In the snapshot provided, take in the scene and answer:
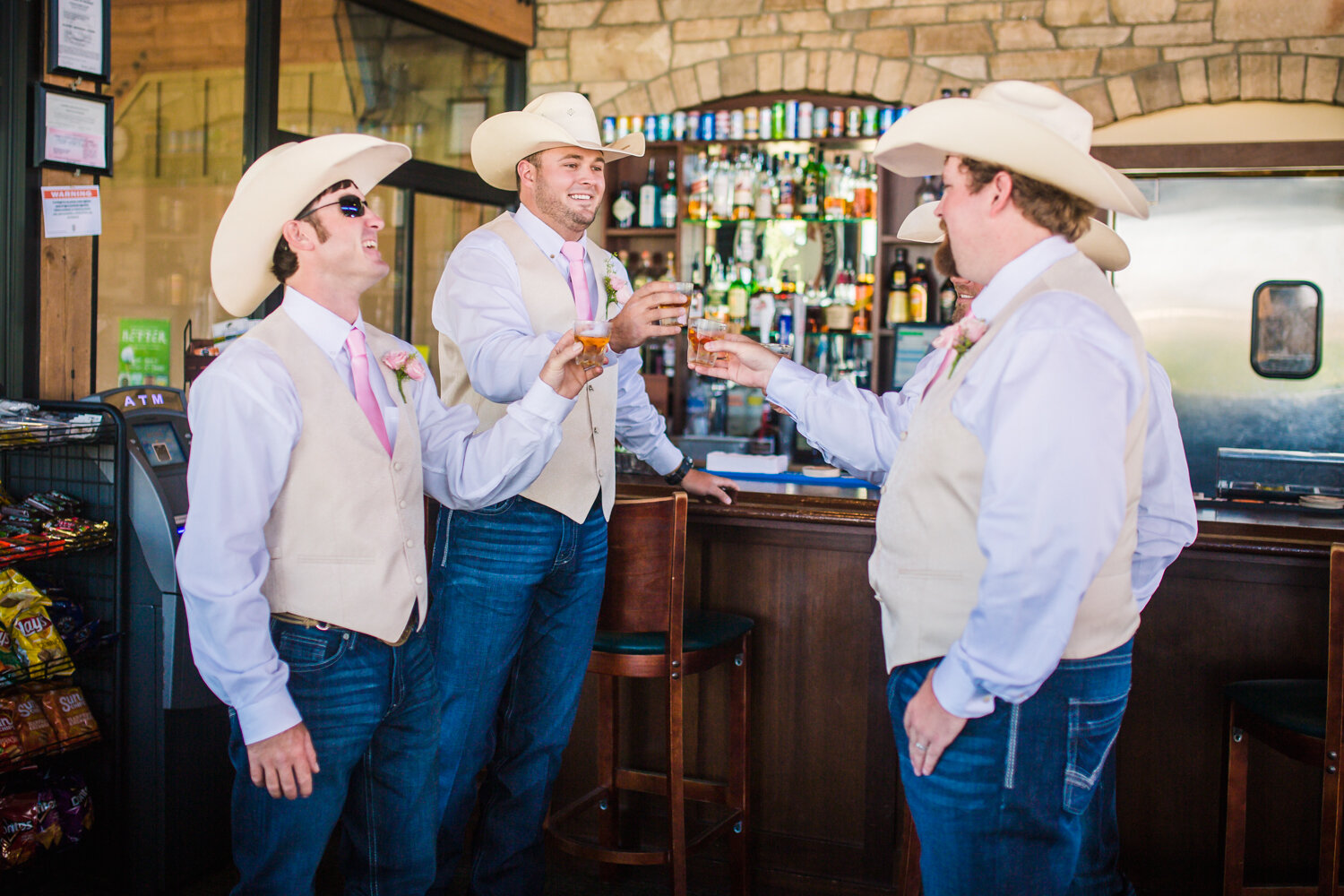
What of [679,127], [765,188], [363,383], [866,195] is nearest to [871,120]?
[866,195]

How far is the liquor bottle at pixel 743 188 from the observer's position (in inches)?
214

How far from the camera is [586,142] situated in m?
2.40

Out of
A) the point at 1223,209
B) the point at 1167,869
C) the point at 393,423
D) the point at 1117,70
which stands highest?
the point at 1117,70

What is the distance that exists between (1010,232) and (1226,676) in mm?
1664

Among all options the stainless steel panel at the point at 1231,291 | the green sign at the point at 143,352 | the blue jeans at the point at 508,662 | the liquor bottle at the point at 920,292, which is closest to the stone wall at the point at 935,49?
the stainless steel panel at the point at 1231,291

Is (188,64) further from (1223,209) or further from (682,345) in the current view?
(1223,209)

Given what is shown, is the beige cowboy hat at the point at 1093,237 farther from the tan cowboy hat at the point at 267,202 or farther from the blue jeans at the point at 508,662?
the tan cowboy hat at the point at 267,202

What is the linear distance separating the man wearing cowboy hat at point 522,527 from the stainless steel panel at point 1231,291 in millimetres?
3559

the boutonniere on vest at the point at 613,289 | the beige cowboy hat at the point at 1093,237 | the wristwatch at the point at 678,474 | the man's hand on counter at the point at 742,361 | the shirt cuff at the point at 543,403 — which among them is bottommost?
the wristwatch at the point at 678,474

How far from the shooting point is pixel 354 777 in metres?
1.78

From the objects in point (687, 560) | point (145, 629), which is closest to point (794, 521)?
point (687, 560)

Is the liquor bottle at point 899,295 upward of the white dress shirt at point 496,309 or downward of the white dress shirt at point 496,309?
upward

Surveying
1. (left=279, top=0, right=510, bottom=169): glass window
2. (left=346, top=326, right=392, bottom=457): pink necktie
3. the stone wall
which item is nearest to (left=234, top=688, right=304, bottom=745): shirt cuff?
(left=346, top=326, right=392, bottom=457): pink necktie

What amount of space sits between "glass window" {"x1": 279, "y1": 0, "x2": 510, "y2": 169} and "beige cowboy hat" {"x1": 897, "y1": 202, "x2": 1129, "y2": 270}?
9.89ft
